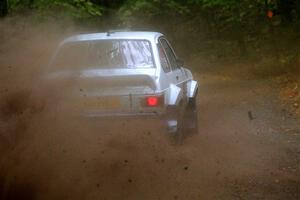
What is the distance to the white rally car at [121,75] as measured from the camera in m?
6.75

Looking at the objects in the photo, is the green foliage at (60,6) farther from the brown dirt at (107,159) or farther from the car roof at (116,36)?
the car roof at (116,36)

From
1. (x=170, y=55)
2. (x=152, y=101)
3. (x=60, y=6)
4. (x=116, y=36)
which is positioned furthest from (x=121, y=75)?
(x=60, y=6)

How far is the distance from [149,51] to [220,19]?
719 inches

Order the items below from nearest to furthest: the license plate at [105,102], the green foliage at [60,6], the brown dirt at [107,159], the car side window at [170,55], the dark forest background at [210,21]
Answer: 1. the brown dirt at [107,159]
2. the license plate at [105,102]
3. the car side window at [170,55]
4. the green foliage at [60,6]
5. the dark forest background at [210,21]

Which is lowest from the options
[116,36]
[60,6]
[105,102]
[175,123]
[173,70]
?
[175,123]

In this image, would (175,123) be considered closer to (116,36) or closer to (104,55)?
(104,55)

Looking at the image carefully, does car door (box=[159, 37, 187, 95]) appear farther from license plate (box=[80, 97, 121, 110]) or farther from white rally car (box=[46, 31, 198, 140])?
license plate (box=[80, 97, 121, 110])

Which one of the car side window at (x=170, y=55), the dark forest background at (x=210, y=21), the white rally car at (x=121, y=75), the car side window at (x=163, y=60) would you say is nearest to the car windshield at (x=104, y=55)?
the white rally car at (x=121, y=75)

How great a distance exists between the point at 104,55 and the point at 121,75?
2.03 feet

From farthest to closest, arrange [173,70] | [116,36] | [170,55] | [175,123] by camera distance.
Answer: [170,55], [173,70], [116,36], [175,123]

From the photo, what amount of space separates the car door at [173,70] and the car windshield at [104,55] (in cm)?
52

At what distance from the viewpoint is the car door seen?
7889 mm

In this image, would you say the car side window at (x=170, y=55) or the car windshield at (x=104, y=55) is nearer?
the car windshield at (x=104, y=55)

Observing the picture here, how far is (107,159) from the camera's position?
6066 millimetres
